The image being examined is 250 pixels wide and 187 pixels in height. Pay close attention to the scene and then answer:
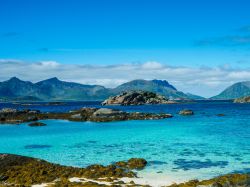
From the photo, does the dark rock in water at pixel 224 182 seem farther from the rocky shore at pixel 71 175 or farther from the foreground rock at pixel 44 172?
the foreground rock at pixel 44 172

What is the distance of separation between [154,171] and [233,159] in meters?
11.2

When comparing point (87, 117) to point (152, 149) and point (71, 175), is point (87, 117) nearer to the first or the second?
point (152, 149)

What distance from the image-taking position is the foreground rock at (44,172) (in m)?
34.8

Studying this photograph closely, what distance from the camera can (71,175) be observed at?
3609 cm

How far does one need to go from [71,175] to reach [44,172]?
113 inches

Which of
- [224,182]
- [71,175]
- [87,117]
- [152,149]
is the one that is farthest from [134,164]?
[87,117]

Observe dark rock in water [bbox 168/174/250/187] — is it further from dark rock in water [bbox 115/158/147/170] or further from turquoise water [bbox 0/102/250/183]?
dark rock in water [bbox 115/158/147/170]

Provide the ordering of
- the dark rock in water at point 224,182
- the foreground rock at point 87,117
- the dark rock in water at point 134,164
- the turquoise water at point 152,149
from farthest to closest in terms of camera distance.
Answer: the foreground rock at point 87,117 → the dark rock in water at point 134,164 → the turquoise water at point 152,149 → the dark rock in water at point 224,182

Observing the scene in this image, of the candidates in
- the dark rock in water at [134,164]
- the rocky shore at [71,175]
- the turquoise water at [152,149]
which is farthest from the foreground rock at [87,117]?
the rocky shore at [71,175]

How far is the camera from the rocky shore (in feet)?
105

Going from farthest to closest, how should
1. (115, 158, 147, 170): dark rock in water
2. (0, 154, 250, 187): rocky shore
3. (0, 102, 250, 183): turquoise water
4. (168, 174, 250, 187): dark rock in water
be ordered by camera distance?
1. (115, 158, 147, 170): dark rock in water
2. (0, 102, 250, 183): turquoise water
3. (0, 154, 250, 187): rocky shore
4. (168, 174, 250, 187): dark rock in water

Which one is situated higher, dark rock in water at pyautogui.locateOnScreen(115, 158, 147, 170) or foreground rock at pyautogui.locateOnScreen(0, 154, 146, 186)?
dark rock in water at pyautogui.locateOnScreen(115, 158, 147, 170)

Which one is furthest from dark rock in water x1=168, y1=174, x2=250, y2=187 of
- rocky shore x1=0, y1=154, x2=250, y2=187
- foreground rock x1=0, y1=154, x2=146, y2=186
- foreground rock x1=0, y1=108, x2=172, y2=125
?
foreground rock x1=0, y1=108, x2=172, y2=125

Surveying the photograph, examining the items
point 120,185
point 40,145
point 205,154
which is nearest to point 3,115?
point 40,145
